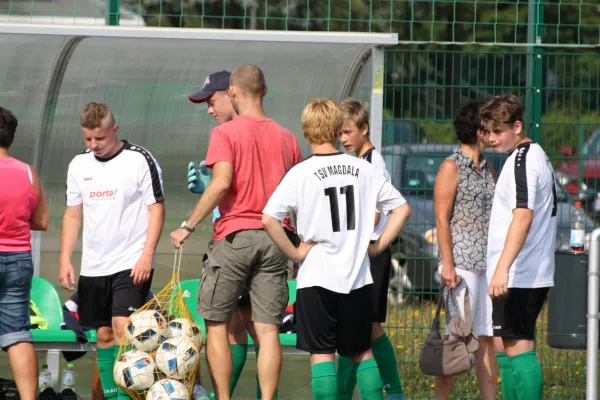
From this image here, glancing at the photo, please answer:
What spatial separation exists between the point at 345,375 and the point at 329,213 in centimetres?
94

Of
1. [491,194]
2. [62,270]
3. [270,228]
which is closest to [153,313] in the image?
[62,270]

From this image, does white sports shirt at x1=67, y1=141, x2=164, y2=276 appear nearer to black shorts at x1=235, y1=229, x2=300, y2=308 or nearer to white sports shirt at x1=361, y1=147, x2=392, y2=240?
black shorts at x1=235, y1=229, x2=300, y2=308

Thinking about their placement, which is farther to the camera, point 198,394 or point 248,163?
point 198,394

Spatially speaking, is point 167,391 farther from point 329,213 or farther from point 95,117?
point 95,117

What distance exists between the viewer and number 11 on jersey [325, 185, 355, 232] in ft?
17.3

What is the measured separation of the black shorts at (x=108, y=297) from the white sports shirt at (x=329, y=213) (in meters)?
1.20

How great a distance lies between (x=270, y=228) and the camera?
531 cm

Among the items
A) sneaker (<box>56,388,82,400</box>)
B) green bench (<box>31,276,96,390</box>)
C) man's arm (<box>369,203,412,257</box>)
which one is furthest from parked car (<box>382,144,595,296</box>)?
sneaker (<box>56,388,82,400</box>)

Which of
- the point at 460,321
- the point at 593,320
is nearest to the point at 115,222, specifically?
the point at 460,321

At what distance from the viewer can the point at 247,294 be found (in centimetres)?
612

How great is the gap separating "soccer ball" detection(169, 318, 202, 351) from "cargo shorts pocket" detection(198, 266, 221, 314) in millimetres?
202

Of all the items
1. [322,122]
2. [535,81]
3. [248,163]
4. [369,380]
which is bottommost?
[369,380]

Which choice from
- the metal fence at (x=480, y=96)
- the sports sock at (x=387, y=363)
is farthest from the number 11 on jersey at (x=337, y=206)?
the metal fence at (x=480, y=96)

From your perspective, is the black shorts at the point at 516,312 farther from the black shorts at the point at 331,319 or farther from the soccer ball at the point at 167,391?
the soccer ball at the point at 167,391
